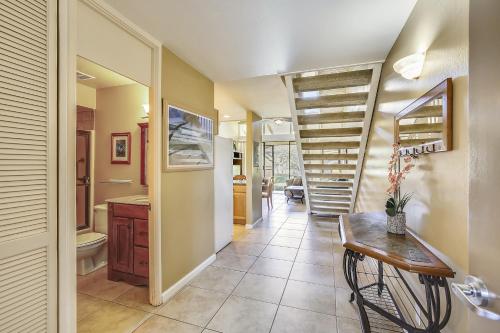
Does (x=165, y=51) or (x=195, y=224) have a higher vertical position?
(x=165, y=51)

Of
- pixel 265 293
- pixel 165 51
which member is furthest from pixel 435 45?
pixel 265 293

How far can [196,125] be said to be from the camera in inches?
107

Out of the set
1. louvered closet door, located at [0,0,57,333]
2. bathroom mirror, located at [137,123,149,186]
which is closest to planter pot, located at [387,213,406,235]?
louvered closet door, located at [0,0,57,333]

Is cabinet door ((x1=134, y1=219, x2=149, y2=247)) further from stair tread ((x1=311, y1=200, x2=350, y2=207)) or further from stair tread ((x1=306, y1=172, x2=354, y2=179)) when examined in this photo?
stair tread ((x1=311, y1=200, x2=350, y2=207))

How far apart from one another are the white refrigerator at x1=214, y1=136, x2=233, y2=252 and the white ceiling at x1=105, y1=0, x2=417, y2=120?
3.78 feet

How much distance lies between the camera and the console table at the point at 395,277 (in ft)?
3.90

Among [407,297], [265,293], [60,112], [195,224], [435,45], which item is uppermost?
[435,45]

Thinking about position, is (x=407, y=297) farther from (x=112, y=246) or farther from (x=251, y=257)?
(x=112, y=246)

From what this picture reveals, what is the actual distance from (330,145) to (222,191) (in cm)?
195

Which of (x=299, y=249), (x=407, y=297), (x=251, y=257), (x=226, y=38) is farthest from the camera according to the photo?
(x=299, y=249)

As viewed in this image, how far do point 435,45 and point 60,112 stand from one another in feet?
7.52

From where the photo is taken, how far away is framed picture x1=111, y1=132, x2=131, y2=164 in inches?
125

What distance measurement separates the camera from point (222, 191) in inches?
144

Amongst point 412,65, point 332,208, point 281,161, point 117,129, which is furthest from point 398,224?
point 281,161
